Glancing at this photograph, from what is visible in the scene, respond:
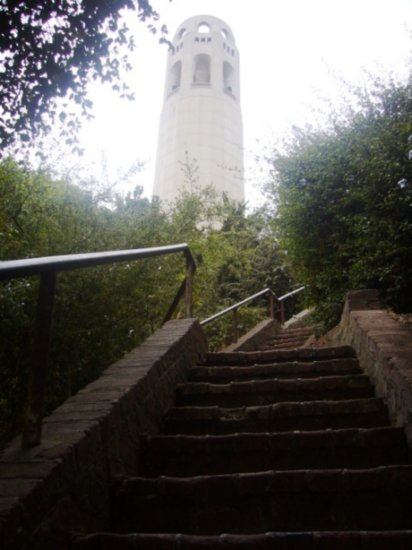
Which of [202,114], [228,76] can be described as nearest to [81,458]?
Result: [202,114]

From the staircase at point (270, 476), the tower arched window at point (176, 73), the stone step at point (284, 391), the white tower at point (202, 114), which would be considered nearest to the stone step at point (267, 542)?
the staircase at point (270, 476)

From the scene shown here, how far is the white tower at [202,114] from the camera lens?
90.0 ft

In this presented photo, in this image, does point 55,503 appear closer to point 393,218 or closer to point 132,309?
point 132,309

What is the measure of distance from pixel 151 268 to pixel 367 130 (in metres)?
3.26

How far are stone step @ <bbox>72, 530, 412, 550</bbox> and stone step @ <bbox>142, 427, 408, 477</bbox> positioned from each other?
2.41ft

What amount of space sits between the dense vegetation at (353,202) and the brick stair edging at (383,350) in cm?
47

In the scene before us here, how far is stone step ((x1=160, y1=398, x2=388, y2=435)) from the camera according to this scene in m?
2.57

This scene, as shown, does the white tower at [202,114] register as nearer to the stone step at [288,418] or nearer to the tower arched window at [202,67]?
the tower arched window at [202,67]

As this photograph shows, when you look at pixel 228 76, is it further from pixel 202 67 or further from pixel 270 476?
pixel 270 476

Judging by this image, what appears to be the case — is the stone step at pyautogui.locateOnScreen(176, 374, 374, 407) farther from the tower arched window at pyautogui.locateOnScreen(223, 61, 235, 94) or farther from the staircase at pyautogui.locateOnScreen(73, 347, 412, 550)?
the tower arched window at pyautogui.locateOnScreen(223, 61, 235, 94)

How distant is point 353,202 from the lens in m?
5.45

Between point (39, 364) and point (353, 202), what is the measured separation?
4758 mm

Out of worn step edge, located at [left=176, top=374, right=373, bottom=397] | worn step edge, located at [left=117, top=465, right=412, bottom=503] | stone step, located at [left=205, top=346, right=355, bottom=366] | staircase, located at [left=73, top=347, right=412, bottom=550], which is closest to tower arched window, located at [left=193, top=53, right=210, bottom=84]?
stone step, located at [left=205, top=346, right=355, bottom=366]

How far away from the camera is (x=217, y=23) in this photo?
116ft
